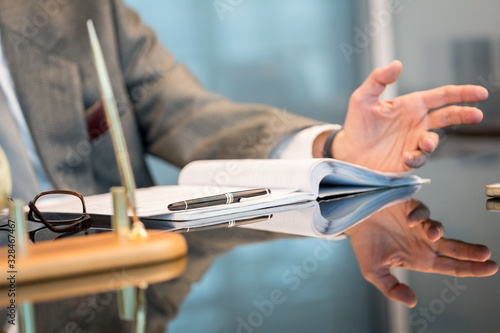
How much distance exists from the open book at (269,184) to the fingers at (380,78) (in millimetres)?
126

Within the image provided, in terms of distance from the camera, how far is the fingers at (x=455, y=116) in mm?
781

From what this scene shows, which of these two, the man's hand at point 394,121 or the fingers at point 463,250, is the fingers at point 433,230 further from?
the man's hand at point 394,121

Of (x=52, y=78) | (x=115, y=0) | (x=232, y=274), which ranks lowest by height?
(x=232, y=274)

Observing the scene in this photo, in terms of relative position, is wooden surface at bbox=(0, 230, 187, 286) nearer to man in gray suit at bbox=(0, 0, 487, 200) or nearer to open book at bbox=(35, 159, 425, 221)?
open book at bbox=(35, 159, 425, 221)

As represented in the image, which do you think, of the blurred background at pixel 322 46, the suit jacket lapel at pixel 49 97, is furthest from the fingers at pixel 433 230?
the blurred background at pixel 322 46

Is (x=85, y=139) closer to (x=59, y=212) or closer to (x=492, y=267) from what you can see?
(x=59, y=212)

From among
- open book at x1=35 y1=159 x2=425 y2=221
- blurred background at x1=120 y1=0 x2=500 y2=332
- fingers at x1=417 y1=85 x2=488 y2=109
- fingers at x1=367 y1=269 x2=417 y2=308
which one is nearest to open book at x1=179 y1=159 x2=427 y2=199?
open book at x1=35 y1=159 x2=425 y2=221

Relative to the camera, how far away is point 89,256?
0.38 metres

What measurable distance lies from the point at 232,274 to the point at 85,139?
878mm

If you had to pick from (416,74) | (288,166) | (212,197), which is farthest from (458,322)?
(416,74)

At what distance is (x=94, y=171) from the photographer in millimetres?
1286

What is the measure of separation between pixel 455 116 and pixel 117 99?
80 centimetres

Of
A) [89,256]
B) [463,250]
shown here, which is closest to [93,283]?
[89,256]

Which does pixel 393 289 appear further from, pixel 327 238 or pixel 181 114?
pixel 181 114
